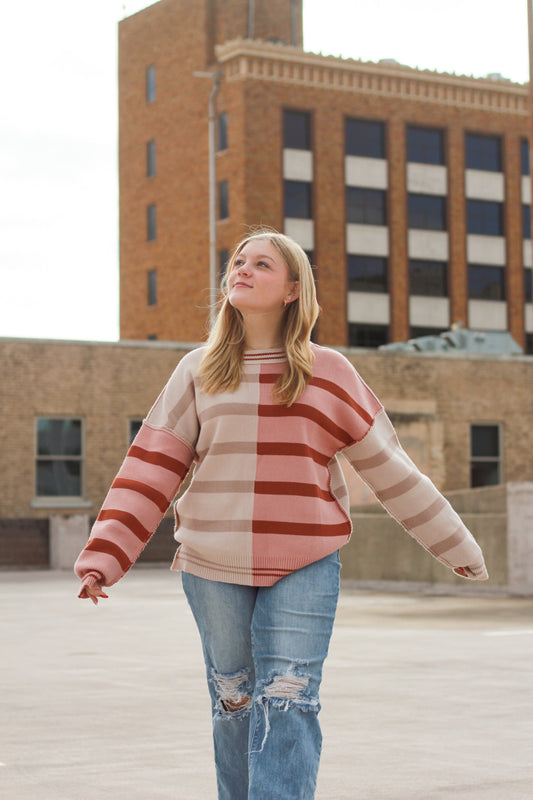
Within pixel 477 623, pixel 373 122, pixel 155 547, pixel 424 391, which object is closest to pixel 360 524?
pixel 477 623

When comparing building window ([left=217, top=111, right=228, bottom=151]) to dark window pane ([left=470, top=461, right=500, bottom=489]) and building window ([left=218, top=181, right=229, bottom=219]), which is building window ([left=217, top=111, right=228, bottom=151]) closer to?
building window ([left=218, top=181, right=229, bottom=219])

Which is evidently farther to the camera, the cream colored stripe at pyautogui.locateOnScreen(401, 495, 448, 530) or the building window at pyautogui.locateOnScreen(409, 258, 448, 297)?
the building window at pyautogui.locateOnScreen(409, 258, 448, 297)

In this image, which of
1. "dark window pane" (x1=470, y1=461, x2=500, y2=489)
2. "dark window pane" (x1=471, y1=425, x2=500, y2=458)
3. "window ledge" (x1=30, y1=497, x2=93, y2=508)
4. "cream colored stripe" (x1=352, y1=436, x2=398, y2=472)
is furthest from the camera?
"dark window pane" (x1=471, y1=425, x2=500, y2=458)

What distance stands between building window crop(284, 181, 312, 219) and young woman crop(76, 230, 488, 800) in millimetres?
48255

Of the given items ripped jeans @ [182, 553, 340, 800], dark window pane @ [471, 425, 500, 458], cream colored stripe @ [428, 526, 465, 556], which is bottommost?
ripped jeans @ [182, 553, 340, 800]

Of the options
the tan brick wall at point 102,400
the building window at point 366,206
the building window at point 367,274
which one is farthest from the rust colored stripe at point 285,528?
the building window at point 366,206

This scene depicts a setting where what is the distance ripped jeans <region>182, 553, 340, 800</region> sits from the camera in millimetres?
4086

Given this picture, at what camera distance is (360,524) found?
23844 millimetres

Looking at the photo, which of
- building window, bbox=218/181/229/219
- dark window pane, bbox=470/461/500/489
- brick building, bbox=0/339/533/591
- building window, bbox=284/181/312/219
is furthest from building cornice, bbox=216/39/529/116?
dark window pane, bbox=470/461/500/489

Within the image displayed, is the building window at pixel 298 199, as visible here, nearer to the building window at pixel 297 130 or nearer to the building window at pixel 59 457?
the building window at pixel 297 130

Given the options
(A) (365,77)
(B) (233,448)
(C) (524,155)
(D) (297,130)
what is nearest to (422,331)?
(C) (524,155)

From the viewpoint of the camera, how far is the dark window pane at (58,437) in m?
33.9

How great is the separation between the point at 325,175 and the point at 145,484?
49121 millimetres

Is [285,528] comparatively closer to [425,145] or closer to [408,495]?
[408,495]
